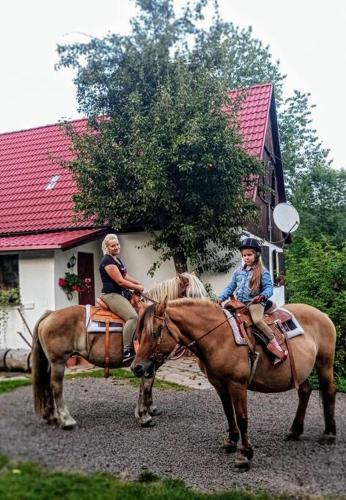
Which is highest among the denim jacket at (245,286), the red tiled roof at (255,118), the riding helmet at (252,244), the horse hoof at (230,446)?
the red tiled roof at (255,118)

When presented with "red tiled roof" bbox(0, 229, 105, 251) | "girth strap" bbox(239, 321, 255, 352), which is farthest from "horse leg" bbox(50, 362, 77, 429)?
"red tiled roof" bbox(0, 229, 105, 251)

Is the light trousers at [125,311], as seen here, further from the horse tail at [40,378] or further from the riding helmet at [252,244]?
the riding helmet at [252,244]

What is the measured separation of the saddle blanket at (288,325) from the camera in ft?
14.0

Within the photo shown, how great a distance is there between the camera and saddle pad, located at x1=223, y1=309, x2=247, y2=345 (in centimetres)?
425

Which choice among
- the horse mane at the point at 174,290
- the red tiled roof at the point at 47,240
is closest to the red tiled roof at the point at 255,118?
the red tiled roof at the point at 47,240

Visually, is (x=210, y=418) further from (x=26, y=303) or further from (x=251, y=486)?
(x=26, y=303)

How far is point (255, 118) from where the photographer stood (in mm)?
13492

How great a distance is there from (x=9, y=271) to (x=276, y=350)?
7.19m

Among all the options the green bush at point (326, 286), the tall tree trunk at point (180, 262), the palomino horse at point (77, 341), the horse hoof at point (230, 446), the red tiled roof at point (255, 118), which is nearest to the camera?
the horse hoof at point (230, 446)

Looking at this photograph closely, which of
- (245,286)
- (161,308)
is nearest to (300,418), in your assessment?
(245,286)

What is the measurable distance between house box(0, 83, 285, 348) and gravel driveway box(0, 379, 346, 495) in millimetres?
3319

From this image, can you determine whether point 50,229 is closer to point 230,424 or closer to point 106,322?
point 106,322

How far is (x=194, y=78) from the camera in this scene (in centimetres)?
885

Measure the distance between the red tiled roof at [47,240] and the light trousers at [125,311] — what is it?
13.1ft
